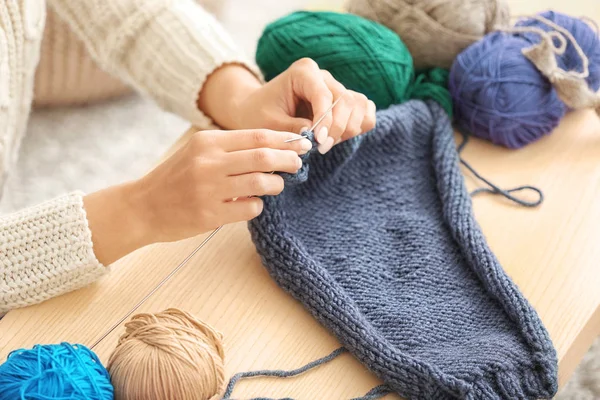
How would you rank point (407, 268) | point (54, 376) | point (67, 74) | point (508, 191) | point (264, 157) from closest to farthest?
point (54, 376), point (264, 157), point (407, 268), point (508, 191), point (67, 74)

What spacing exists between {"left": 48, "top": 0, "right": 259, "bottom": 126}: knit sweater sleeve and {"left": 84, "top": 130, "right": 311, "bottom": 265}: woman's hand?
9.0 inches

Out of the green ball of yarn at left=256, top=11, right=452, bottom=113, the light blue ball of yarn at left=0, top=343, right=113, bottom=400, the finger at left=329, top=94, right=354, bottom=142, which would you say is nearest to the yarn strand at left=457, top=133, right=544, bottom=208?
the green ball of yarn at left=256, top=11, right=452, bottom=113

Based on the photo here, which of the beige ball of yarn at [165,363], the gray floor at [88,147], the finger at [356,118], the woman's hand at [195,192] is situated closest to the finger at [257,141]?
the woman's hand at [195,192]

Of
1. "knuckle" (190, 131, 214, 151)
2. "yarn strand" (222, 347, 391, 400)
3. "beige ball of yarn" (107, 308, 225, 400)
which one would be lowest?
"yarn strand" (222, 347, 391, 400)

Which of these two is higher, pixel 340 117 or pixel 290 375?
pixel 340 117

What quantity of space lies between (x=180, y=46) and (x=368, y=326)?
50cm

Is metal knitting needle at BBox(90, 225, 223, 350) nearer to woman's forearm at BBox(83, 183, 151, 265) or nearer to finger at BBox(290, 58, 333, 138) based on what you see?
woman's forearm at BBox(83, 183, 151, 265)

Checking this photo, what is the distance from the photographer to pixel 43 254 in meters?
0.75

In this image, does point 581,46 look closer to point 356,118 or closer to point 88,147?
point 356,118

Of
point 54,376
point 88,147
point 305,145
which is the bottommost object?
point 88,147

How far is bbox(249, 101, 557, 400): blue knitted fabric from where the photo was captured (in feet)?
2.35

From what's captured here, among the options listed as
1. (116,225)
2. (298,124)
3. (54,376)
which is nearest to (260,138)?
(298,124)

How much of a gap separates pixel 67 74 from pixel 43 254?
0.92m

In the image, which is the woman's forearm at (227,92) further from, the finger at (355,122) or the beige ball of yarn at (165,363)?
the beige ball of yarn at (165,363)
